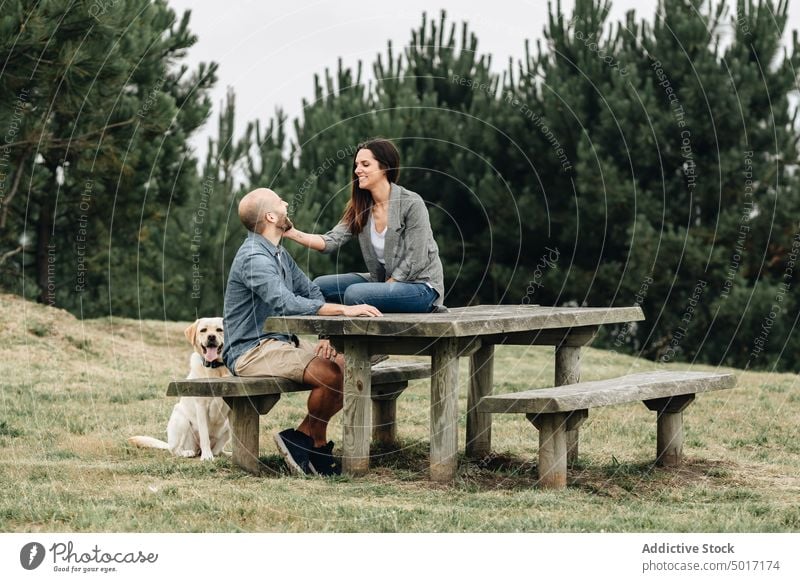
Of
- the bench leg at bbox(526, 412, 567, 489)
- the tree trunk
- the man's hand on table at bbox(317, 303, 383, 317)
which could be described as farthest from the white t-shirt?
the tree trunk

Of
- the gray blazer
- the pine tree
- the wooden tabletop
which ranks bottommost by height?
the wooden tabletop

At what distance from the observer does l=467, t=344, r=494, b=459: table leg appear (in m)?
8.25

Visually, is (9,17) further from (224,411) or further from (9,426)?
(224,411)

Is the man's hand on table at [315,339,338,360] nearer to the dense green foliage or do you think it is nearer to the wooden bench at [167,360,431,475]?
the wooden bench at [167,360,431,475]

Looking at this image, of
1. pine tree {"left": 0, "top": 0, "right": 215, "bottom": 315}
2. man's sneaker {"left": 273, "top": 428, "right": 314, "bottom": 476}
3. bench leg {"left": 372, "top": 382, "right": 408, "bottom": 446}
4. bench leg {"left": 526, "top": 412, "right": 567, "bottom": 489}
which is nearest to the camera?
bench leg {"left": 526, "top": 412, "right": 567, "bottom": 489}

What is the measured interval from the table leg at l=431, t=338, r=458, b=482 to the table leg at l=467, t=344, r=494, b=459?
1158 millimetres

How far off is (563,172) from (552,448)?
42.1ft

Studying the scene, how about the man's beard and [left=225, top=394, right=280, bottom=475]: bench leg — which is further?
the man's beard

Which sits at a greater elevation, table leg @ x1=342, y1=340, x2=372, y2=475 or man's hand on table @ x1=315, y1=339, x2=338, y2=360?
man's hand on table @ x1=315, y1=339, x2=338, y2=360

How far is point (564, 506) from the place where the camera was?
Answer: 6438mm

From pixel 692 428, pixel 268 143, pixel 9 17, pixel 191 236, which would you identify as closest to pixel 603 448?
pixel 692 428

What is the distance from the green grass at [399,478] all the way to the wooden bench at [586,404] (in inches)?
6.8

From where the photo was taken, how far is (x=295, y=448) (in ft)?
24.0
